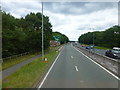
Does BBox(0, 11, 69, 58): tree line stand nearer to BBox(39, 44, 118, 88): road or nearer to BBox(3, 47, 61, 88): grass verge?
BBox(3, 47, 61, 88): grass verge

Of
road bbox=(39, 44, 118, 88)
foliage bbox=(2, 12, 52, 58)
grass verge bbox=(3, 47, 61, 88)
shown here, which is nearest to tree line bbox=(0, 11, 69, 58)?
foliage bbox=(2, 12, 52, 58)

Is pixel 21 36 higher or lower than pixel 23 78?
higher

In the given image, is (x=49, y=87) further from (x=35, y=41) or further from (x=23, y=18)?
(x=23, y=18)

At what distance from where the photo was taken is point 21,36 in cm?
3262

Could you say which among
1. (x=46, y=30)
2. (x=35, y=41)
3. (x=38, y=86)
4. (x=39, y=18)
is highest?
(x=39, y=18)

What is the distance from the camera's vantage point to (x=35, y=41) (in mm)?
34875

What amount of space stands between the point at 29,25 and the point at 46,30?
23.2 ft

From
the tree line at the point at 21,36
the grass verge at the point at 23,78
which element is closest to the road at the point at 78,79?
the grass verge at the point at 23,78

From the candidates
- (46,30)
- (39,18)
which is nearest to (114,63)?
(46,30)

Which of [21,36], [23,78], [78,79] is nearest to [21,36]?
[21,36]

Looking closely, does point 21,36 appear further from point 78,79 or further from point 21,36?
point 78,79

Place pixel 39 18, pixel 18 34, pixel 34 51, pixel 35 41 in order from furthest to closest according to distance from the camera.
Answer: pixel 39 18
pixel 34 51
pixel 35 41
pixel 18 34

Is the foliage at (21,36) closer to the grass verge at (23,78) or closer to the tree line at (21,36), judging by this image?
the tree line at (21,36)

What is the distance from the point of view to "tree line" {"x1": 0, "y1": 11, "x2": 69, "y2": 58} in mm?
24977
